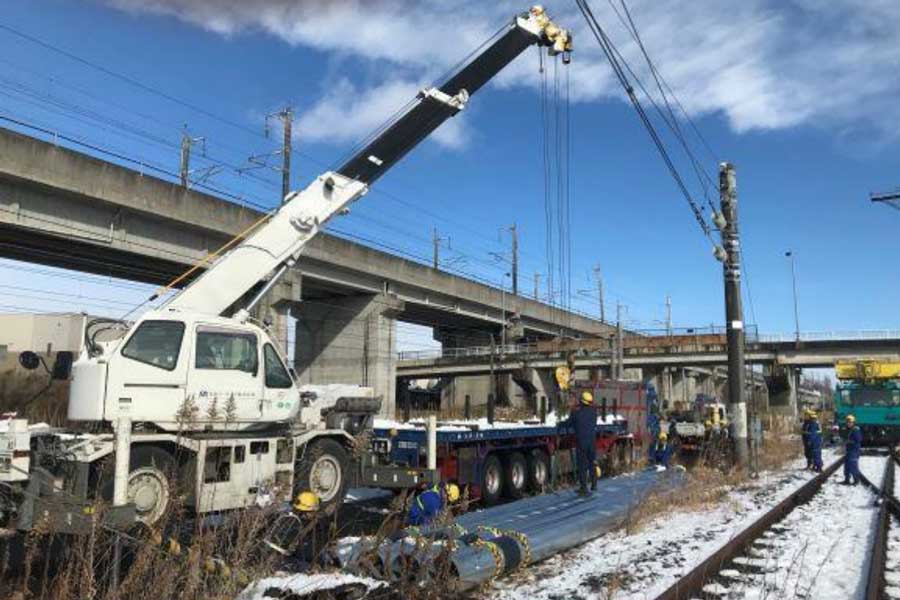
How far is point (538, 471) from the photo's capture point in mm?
14906

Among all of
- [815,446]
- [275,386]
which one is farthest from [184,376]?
[815,446]

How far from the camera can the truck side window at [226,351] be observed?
962cm

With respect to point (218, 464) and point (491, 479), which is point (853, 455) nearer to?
point (491, 479)

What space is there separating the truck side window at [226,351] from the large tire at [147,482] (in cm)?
141

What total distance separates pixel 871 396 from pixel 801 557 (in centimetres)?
2634

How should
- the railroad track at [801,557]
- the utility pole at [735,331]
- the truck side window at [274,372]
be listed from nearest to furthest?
the railroad track at [801,557] → the truck side window at [274,372] → the utility pole at [735,331]

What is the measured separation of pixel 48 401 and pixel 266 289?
152 inches

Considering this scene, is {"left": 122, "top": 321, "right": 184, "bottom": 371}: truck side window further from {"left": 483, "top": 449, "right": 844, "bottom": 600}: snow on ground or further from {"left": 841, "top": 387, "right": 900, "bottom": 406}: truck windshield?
{"left": 841, "top": 387, "right": 900, "bottom": 406}: truck windshield

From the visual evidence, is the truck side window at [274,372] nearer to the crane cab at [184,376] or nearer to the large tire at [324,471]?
the crane cab at [184,376]

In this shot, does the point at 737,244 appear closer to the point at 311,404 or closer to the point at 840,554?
the point at 840,554

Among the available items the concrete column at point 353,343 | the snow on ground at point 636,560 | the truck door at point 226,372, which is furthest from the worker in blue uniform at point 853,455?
the concrete column at point 353,343

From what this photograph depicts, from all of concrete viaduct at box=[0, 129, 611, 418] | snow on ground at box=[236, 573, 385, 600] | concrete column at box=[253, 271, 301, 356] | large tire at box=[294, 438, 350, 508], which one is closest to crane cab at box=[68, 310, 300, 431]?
large tire at box=[294, 438, 350, 508]

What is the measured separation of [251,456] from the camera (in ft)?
30.7

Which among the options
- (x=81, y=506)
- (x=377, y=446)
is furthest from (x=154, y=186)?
(x=81, y=506)
